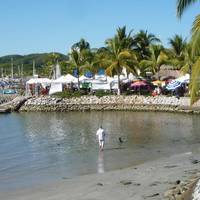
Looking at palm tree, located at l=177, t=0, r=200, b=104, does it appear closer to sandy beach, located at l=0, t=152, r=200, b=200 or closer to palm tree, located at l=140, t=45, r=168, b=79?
sandy beach, located at l=0, t=152, r=200, b=200

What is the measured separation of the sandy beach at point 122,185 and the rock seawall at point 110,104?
31731mm

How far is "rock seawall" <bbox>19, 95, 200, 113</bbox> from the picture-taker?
56866 mm

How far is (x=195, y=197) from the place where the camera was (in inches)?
514

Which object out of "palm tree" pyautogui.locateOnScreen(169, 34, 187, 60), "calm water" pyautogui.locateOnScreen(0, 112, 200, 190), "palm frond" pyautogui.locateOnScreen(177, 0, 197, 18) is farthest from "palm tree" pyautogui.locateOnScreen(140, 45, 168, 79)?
"palm frond" pyautogui.locateOnScreen(177, 0, 197, 18)

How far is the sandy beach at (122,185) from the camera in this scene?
1780 cm

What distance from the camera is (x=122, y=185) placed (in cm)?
1955

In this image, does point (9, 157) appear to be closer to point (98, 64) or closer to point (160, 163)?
point (160, 163)

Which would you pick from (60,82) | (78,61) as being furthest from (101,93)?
(78,61)

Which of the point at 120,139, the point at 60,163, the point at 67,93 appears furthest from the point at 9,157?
the point at 67,93

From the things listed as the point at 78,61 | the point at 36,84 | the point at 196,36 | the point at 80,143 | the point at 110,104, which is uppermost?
the point at 78,61

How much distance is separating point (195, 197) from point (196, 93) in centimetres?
324

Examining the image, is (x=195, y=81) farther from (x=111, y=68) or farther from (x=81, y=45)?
(x=81, y=45)

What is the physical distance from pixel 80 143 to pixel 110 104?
27.1m

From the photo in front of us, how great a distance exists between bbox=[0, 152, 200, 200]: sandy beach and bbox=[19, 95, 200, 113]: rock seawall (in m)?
31.7
